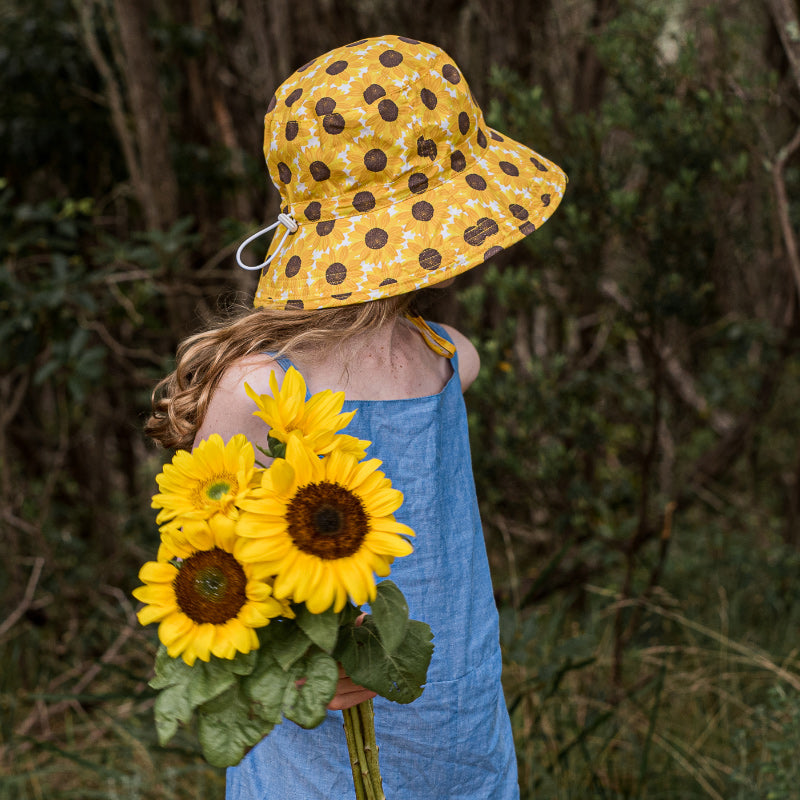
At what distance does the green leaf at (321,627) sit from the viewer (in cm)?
69

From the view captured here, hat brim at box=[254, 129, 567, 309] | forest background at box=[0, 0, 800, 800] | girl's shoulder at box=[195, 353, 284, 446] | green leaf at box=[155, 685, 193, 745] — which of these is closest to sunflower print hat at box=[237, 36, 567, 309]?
hat brim at box=[254, 129, 567, 309]

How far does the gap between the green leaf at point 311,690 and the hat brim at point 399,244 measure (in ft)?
1.89

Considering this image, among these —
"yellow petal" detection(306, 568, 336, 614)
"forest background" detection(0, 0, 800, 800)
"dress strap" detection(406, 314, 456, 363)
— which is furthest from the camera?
"forest background" detection(0, 0, 800, 800)

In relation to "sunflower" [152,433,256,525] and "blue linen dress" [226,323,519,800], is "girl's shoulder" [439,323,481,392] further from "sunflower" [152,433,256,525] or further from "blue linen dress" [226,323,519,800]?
"sunflower" [152,433,256,525]

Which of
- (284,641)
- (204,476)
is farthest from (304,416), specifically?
(284,641)

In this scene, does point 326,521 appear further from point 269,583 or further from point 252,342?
point 252,342

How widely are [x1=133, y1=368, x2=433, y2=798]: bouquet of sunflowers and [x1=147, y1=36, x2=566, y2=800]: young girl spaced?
42 cm

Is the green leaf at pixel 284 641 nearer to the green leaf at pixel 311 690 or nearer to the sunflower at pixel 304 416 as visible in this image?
the green leaf at pixel 311 690

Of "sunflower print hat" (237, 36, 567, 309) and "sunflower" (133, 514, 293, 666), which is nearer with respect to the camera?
"sunflower" (133, 514, 293, 666)

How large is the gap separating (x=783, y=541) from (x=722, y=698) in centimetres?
109

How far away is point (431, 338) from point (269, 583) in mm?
774

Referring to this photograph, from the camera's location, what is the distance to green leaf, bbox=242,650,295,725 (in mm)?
700

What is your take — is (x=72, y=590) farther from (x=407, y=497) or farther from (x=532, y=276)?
(x=407, y=497)

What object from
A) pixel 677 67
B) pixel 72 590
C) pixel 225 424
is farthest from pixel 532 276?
pixel 72 590
